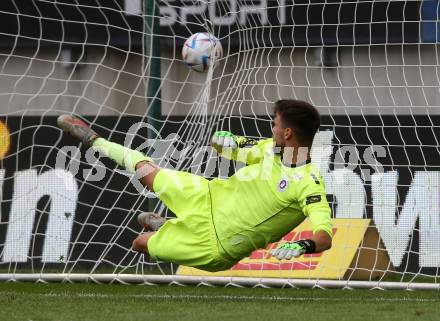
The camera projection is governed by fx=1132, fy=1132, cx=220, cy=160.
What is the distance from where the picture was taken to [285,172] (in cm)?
695

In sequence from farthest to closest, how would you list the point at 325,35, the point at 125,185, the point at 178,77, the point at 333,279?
the point at 178,77, the point at 325,35, the point at 125,185, the point at 333,279

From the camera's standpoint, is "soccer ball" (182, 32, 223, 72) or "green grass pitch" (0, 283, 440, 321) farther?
"soccer ball" (182, 32, 223, 72)

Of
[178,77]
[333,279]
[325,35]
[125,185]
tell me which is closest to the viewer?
[333,279]

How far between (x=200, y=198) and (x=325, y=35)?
4507mm

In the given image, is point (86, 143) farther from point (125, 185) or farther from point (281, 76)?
point (281, 76)

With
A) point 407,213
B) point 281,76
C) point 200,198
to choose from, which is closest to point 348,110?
point 281,76

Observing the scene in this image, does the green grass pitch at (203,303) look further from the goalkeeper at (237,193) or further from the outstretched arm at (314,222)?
the outstretched arm at (314,222)

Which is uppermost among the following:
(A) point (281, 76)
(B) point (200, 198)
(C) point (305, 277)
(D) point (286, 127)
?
(A) point (281, 76)

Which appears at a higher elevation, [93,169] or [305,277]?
[93,169]

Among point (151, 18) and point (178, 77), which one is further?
point (178, 77)

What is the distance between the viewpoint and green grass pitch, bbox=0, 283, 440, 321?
705cm

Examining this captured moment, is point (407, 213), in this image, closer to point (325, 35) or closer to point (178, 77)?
point (325, 35)

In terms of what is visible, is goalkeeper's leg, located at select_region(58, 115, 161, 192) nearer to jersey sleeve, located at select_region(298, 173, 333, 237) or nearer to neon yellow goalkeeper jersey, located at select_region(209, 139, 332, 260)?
neon yellow goalkeeper jersey, located at select_region(209, 139, 332, 260)

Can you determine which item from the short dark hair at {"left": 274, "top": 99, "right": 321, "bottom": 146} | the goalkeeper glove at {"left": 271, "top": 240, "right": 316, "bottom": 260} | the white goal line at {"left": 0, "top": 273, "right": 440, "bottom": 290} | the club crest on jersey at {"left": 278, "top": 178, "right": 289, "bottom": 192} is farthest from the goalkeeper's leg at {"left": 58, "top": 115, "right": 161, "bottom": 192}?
the white goal line at {"left": 0, "top": 273, "right": 440, "bottom": 290}
